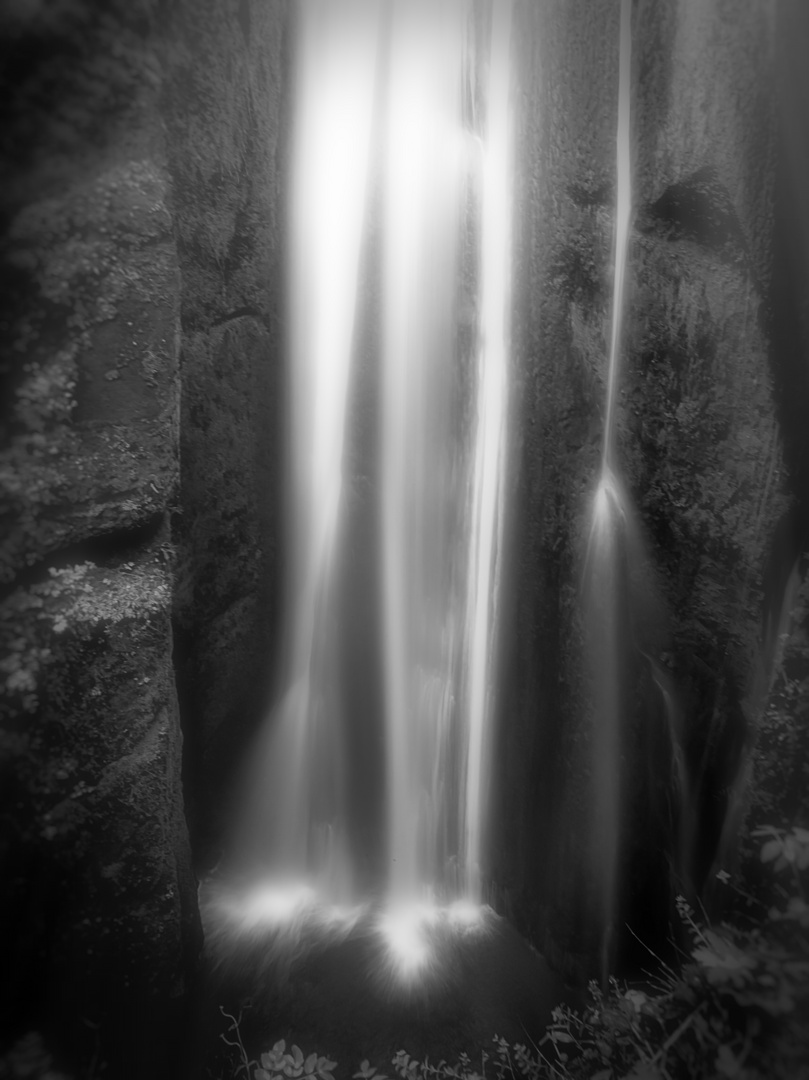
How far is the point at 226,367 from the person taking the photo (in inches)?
129

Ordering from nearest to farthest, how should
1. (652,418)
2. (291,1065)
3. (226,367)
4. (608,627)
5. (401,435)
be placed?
(291,1065) → (652,418) → (608,627) → (226,367) → (401,435)

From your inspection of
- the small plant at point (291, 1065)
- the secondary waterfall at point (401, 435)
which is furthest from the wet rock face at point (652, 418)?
the small plant at point (291, 1065)

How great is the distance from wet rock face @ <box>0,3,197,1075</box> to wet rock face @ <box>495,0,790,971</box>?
6.49ft

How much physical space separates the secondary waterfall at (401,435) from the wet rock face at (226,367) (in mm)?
187

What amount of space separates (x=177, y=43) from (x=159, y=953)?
4143mm

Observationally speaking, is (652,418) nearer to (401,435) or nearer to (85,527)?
(401,435)

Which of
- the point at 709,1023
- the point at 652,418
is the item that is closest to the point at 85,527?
the point at 652,418

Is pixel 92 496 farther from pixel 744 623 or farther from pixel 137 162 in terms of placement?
pixel 744 623

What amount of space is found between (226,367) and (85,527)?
1.49 metres

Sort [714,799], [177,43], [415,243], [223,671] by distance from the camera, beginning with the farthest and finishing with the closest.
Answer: [223,671] < [415,243] < [714,799] < [177,43]

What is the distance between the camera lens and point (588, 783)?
10.3ft

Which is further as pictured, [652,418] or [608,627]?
[608,627]

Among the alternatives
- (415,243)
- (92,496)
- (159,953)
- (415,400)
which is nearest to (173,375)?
(92,496)

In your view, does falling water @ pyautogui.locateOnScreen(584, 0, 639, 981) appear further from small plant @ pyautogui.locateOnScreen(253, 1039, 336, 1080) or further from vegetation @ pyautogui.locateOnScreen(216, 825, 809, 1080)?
small plant @ pyautogui.locateOnScreen(253, 1039, 336, 1080)
